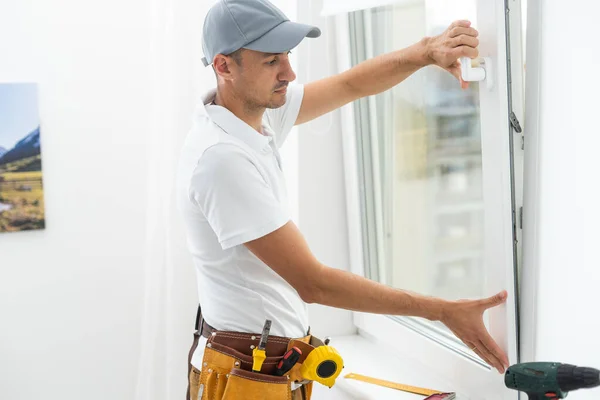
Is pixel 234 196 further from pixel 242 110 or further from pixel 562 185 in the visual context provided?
pixel 562 185

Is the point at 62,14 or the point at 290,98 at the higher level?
the point at 62,14

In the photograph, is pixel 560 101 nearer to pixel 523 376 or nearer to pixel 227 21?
pixel 523 376

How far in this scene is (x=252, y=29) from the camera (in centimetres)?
140

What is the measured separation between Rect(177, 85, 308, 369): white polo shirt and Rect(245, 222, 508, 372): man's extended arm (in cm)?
4

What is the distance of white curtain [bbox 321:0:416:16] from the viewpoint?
1.51 meters

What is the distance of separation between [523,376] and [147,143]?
1687 millimetres

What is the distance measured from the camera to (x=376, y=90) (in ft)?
5.28

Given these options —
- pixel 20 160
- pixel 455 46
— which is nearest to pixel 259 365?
pixel 455 46

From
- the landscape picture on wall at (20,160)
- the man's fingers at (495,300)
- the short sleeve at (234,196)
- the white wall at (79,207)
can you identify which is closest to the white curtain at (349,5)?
the short sleeve at (234,196)

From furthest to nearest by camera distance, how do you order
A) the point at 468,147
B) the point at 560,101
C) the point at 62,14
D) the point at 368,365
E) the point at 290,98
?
1. the point at 62,14
2. the point at 368,365
3. the point at 290,98
4. the point at 468,147
5. the point at 560,101

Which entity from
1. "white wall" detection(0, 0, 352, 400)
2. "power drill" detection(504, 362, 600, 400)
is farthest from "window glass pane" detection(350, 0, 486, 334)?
"white wall" detection(0, 0, 352, 400)

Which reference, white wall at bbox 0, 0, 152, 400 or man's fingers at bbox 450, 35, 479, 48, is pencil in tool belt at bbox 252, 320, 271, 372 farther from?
white wall at bbox 0, 0, 152, 400

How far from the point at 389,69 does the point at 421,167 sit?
316mm

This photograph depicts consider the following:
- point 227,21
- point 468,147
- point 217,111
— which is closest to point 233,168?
point 217,111
